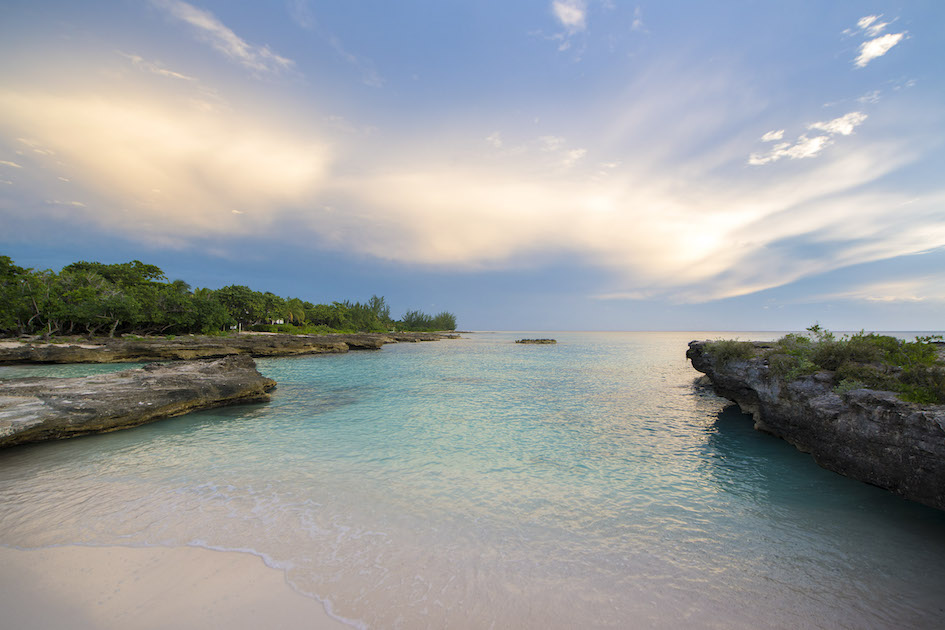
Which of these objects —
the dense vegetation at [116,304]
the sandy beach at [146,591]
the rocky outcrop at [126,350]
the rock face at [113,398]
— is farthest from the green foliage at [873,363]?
the dense vegetation at [116,304]

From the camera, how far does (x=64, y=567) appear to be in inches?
176

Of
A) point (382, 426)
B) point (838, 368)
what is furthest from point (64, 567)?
point (838, 368)

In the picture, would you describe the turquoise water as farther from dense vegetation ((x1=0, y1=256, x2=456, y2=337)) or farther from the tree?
the tree

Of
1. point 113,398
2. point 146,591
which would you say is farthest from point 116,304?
point 146,591

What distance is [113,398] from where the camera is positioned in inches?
446

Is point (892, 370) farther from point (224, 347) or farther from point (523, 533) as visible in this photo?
point (224, 347)

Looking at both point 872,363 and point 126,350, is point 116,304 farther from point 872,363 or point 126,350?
point 872,363

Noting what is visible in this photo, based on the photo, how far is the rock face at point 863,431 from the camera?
5.95 m

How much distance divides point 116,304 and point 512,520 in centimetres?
6004

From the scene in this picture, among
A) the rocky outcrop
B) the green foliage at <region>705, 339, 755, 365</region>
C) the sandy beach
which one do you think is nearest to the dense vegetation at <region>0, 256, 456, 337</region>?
the rocky outcrop

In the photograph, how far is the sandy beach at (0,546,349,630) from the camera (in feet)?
11.9

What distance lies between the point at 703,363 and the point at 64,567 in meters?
20.3

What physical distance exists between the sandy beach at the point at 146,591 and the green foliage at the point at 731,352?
14973 millimetres

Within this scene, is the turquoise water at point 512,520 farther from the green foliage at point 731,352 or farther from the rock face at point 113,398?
the green foliage at point 731,352
